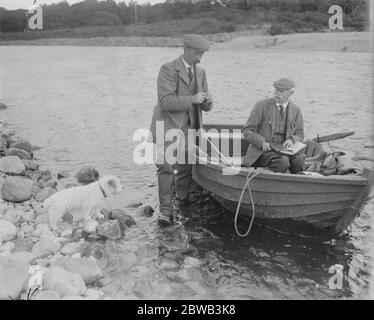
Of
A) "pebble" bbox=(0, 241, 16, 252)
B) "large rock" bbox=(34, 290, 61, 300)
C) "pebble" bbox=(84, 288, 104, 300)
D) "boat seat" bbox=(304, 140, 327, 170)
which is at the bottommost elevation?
"pebble" bbox=(84, 288, 104, 300)

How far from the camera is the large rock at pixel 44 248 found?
5.34 m

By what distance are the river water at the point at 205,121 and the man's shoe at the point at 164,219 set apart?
147 millimetres

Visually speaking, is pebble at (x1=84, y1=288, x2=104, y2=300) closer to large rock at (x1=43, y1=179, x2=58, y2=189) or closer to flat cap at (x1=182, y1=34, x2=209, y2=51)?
flat cap at (x1=182, y1=34, x2=209, y2=51)

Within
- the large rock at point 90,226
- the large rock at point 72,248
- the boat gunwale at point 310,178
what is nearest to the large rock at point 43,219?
the large rock at point 90,226

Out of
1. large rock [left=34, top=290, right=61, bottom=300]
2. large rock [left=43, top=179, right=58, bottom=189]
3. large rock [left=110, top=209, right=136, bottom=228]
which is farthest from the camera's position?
large rock [left=43, top=179, right=58, bottom=189]

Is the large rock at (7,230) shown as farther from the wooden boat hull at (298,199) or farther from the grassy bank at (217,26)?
the grassy bank at (217,26)

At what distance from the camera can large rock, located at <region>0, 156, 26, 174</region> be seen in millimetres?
8320

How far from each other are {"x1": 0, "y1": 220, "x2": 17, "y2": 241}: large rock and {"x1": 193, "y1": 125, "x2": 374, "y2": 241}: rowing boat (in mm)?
A: 2702

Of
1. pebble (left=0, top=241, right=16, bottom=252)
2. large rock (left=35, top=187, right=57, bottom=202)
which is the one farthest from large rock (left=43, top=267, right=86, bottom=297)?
large rock (left=35, top=187, right=57, bottom=202)

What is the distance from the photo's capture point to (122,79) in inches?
979

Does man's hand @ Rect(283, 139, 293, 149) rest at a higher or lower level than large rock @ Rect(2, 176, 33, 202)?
higher
